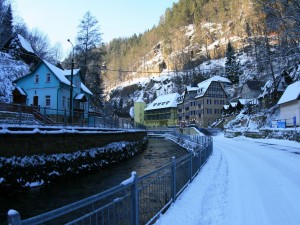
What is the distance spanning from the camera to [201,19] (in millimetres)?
149375

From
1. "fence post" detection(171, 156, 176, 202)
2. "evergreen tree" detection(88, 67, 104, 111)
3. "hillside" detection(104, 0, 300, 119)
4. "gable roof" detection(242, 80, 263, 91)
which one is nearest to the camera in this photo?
"fence post" detection(171, 156, 176, 202)

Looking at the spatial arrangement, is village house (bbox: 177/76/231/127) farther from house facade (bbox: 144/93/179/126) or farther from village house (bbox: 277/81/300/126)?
village house (bbox: 277/81/300/126)

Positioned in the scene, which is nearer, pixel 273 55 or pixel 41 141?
pixel 41 141

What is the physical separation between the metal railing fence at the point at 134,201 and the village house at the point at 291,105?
3387 centimetres

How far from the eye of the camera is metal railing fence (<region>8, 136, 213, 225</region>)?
11.3ft

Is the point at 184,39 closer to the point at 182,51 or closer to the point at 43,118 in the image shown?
the point at 182,51

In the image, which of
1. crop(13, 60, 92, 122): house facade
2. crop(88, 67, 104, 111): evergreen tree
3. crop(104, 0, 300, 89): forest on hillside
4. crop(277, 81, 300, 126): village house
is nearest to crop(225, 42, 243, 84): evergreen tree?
crop(104, 0, 300, 89): forest on hillside

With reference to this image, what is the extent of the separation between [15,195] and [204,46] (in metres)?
131

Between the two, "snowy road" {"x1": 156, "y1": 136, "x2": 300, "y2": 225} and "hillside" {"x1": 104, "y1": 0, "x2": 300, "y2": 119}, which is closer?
"snowy road" {"x1": 156, "y1": 136, "x2": 300, "y2": 225}

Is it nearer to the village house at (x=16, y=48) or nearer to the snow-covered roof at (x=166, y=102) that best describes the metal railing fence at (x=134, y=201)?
the village house at (x=16, y=48)

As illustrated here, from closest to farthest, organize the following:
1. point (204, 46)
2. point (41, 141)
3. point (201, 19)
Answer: point (41, 141) < point (204, 46) < point (201, 19)

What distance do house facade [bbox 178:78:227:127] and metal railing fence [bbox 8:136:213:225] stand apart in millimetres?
76767

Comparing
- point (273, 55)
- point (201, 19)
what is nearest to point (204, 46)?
point (201, 19)

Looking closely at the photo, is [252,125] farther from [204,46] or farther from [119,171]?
[204,46]
